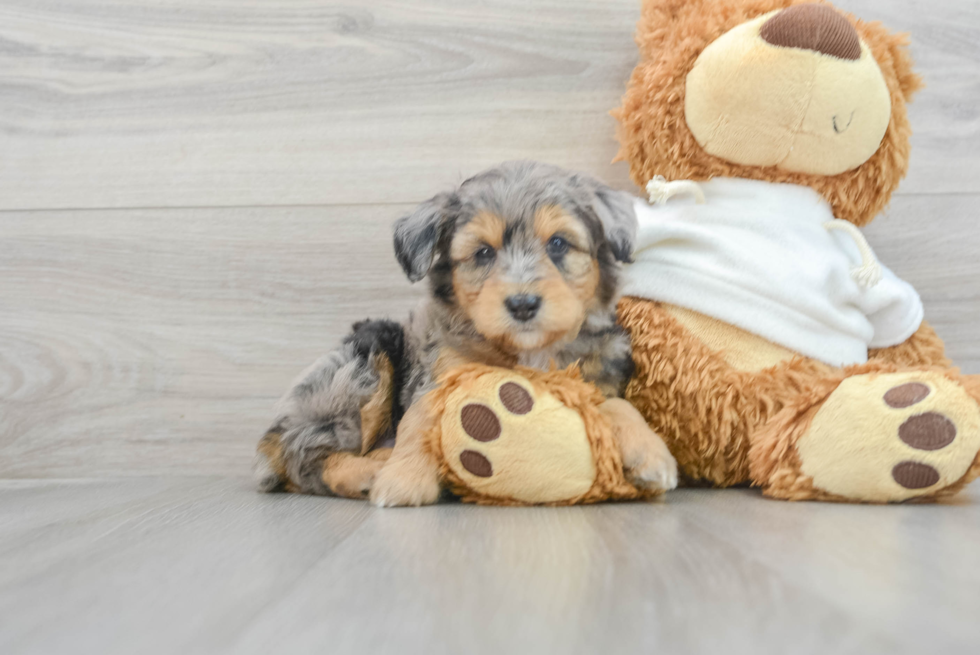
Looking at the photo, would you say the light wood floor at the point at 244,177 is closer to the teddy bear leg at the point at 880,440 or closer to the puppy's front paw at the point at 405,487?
the puppy's front paw at the point at 405,487

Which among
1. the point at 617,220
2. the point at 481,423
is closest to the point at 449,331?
the point at 481,423

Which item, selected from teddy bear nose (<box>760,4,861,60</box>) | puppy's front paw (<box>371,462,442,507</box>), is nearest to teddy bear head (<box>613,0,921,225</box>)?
teddy bear nose (<box>760,4,861,60</box>)

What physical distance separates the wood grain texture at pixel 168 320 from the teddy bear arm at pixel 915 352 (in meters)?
1.17

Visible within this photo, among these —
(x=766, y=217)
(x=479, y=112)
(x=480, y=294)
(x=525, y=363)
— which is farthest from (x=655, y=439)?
(x=479, y=112)

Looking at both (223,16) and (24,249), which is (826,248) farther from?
(24,249)

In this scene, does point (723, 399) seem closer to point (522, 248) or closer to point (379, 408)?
point (522, 248)

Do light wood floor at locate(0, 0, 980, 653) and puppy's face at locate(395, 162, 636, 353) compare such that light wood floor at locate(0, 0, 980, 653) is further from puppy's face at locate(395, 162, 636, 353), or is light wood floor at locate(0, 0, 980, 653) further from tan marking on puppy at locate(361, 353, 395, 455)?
puppy's face at locate(395, 162, 636, 353)

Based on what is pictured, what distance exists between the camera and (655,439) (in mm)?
1344

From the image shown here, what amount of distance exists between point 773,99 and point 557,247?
Result: 21.7 inches

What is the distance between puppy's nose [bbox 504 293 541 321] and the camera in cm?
128

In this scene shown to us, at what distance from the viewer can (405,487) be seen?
133cm

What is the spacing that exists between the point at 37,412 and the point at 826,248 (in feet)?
6.99

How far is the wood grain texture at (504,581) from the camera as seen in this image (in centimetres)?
66

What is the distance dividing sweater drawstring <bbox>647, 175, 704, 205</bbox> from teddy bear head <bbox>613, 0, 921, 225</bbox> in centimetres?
4
